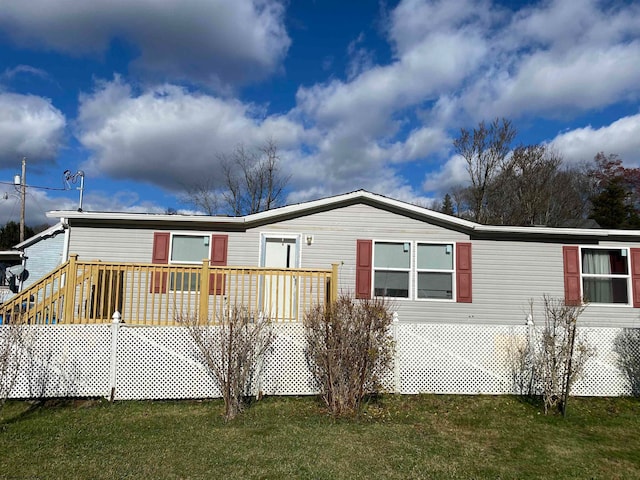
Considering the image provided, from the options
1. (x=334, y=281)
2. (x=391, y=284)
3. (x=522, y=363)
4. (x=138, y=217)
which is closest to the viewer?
(x=522, y=363)

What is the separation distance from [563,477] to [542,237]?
6.43m

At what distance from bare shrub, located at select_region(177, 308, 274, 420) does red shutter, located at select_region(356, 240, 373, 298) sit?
338 cm

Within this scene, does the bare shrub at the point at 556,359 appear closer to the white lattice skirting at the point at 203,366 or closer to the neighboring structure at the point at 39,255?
the white lattice skirting at the point at 203,366

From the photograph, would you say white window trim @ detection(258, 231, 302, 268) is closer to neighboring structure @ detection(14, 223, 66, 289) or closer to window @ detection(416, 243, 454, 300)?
window @ detection(416, 243, 454, 300)

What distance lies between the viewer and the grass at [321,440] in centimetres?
387

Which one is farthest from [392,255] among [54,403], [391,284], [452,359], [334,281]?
[54,403]

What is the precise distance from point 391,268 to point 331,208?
1.73 m

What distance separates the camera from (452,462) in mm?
4102

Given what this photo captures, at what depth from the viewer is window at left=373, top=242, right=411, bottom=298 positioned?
929 cm

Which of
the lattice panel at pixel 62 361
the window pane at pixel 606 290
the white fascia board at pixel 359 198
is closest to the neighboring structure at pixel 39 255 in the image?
the white fascia board at pixel 359 198

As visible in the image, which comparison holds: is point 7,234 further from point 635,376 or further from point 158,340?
point 635,376

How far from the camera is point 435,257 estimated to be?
9.38 meters

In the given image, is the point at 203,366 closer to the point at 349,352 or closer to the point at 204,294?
the point at 204,294

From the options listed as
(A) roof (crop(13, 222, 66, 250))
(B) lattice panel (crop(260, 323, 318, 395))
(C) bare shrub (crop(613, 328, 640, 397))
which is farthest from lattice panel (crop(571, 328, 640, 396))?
(A) roof (crop(13, 222, 66, 250))
